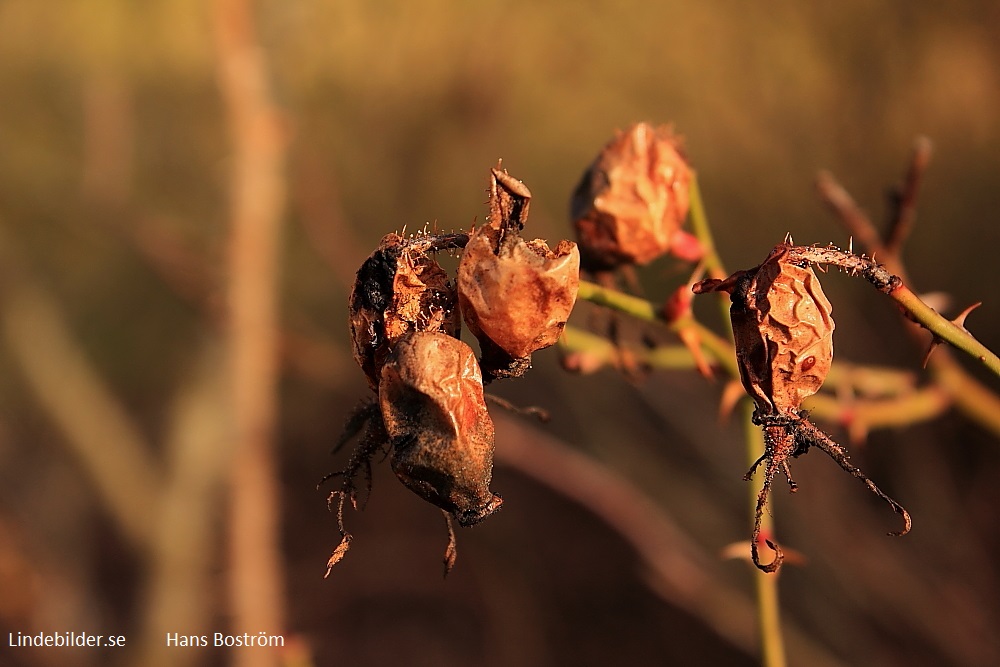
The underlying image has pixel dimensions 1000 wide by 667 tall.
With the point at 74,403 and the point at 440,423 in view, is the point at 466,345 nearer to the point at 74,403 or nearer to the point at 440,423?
the point at 440,423

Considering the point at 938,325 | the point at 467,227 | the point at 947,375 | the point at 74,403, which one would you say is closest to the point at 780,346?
the point at 938,325

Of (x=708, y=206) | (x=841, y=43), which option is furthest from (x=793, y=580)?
(x=841, y=43)

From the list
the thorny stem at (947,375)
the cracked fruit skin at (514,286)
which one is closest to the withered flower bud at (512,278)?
the cracked fruit skin at (514,286)

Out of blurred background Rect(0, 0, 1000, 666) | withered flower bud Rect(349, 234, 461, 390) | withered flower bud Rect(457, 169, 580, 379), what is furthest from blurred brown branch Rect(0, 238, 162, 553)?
withered flower bud Rect(457, 169, 580, 379)

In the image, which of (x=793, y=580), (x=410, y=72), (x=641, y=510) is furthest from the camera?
(x=410, y=72)

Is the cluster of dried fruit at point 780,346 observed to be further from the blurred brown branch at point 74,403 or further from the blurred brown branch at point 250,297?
the blurred brown branch at point 74,403

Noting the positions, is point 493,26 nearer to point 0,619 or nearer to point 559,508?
point 559,508

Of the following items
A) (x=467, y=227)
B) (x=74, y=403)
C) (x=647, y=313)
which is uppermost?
(x=647, y=313)
